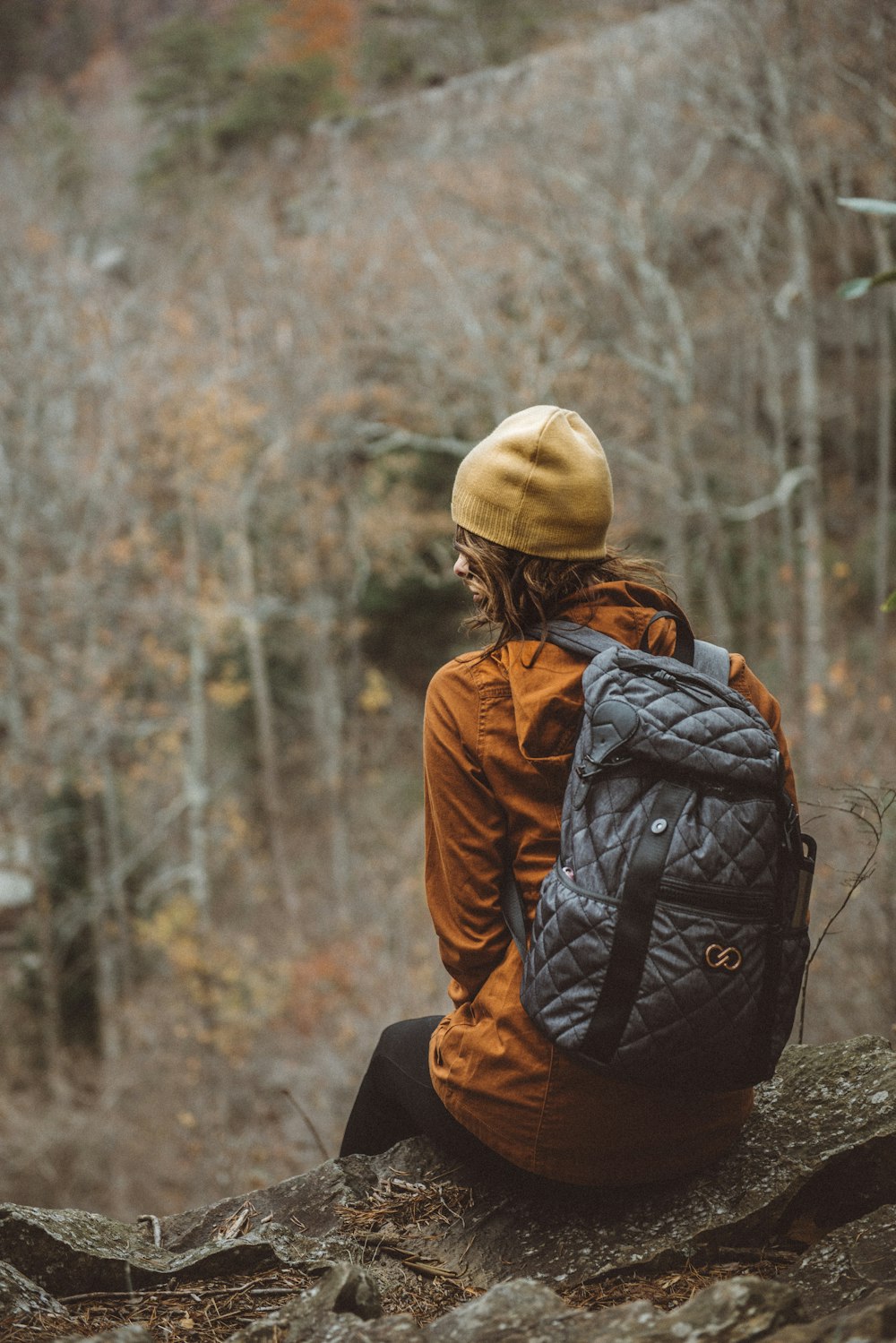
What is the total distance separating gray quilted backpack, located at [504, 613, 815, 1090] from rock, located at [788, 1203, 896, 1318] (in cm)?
48

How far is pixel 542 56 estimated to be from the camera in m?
14.9

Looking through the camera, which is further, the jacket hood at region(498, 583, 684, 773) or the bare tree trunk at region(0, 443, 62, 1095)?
the bare tree trunk at region(0, 443, 62, 1095)

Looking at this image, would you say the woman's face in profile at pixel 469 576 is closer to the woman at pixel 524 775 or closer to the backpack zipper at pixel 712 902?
the woman at pixel 524 775

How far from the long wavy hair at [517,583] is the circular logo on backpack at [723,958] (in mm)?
643

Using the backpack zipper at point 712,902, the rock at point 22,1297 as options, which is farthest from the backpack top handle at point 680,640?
the rock at point 22,1297

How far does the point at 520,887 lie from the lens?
2.02 m

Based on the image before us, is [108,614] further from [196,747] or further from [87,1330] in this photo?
[87,1330]

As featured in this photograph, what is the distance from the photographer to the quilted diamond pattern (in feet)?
5.56

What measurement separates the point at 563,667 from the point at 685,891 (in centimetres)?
46

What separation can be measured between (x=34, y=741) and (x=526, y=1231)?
15.0 meters

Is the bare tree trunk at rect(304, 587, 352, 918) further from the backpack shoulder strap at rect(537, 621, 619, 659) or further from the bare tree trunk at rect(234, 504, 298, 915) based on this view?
the backpack shoulder strap at rect(537, 621, 619, 659)

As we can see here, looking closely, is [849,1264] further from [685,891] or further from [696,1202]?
[685,891]

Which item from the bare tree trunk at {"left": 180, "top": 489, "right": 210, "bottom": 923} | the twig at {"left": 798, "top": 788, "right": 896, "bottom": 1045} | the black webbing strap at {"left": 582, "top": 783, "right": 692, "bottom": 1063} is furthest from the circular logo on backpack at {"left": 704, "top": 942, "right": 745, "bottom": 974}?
the bare tree trunk at {"left": 180, "top": 489, "right": 210, "bottom": 923}

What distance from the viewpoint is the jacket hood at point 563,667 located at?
1858mm
